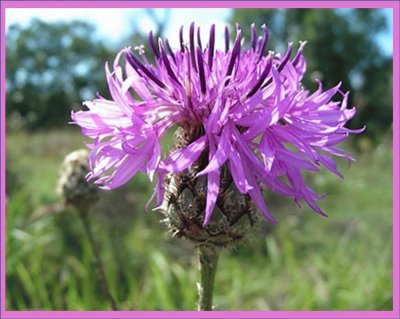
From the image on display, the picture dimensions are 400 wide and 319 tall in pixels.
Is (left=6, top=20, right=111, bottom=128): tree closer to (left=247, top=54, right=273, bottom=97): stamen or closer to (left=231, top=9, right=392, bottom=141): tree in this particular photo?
(left=231, top=9, right=392, bottom=141): tree

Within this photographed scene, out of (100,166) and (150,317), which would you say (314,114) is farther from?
(150,317)

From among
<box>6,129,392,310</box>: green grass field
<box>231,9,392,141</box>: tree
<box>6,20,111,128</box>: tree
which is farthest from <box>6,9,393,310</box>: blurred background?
<box>231,9,392,141</box>: tree

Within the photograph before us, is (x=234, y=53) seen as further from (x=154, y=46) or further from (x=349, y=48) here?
(x=349, y=48)

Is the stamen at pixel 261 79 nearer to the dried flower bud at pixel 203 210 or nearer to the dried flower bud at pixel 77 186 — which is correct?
the dried flower bud at pixel 203 210

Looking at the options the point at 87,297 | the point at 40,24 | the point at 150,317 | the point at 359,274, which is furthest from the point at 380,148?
the point at 40,24

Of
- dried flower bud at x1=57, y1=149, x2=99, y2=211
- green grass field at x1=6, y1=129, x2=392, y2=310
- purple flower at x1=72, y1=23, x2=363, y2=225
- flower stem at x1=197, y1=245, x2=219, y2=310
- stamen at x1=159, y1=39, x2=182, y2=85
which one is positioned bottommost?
green grass field at x1=6, y1=129, x2=392, y2=310
